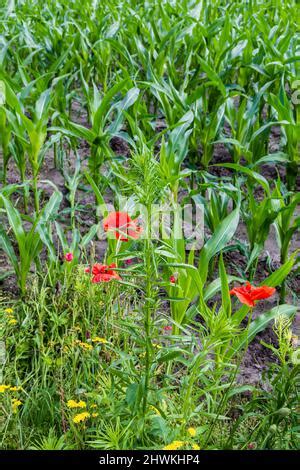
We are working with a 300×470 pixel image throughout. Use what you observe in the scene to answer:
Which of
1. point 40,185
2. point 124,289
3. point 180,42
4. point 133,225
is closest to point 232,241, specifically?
point 124,289

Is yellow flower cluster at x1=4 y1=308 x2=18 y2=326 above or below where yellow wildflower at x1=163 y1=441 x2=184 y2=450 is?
below

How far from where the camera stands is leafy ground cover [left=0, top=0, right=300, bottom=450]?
70.0 inches

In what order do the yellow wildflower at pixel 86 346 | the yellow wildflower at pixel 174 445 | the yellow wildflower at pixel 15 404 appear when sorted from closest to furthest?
the yellow wildflower at pixel 174 445
the yellow wildflower at pixel 15 404
the yellow wildflower at pixel 86 346

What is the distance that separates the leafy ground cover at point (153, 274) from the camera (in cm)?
178

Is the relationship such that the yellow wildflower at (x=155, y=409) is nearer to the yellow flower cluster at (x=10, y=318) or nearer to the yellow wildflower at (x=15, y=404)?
the yellow wildflower at (x=15, y=404)

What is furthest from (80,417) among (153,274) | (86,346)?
(153,274)

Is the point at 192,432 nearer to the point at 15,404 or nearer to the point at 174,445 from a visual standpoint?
the point at 174,445

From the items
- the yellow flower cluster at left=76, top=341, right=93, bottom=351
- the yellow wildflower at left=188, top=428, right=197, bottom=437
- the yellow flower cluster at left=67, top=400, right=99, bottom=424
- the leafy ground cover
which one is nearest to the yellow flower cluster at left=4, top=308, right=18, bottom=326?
the leafy ground cover

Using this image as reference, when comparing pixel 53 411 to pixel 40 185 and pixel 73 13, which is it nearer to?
pixel 40 185

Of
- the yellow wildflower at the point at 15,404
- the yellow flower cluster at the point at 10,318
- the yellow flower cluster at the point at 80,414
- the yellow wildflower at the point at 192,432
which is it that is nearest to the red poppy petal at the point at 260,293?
the yellow wildflower at the point at 192,432

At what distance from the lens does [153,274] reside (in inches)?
82.9

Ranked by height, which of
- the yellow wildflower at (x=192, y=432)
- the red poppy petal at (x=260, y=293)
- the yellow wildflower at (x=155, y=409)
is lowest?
the yellow wildflower at (x=155, y=409)

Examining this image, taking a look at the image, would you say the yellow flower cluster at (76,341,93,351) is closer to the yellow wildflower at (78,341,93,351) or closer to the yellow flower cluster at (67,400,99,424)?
the yellow wildflower at (78,341,93,351)

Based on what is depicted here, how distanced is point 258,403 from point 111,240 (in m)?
0.80
